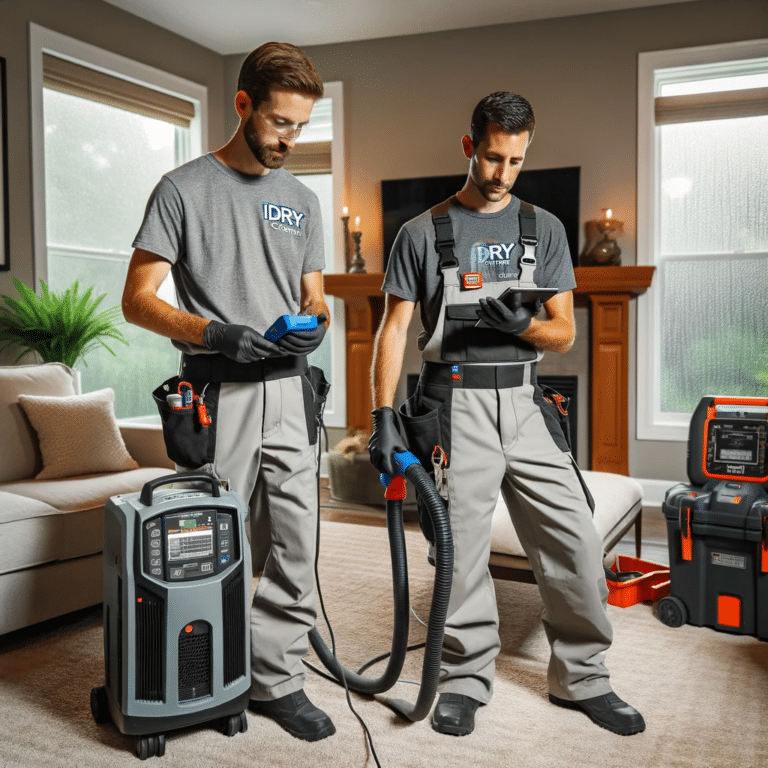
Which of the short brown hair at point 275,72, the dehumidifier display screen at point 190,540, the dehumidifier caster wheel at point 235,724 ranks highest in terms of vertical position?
the short brown hair at point 275,72

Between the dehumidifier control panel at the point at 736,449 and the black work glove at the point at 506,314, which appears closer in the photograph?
the black work glove at the point at 506,314

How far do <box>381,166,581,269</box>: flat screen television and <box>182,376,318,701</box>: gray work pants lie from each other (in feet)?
10.8

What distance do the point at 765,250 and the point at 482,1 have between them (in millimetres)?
2240

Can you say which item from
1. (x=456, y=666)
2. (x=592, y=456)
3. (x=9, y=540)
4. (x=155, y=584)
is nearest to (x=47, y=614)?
(x=9, y=540)

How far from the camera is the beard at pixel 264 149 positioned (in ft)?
5.98

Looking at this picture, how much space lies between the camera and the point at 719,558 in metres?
2.56

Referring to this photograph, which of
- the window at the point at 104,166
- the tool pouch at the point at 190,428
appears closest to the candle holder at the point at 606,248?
the window at the point at 104,166

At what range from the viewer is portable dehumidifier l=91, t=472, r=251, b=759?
1737 mm

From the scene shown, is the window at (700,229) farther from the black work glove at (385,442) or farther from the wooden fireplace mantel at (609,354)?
the black work glove at (385,442)

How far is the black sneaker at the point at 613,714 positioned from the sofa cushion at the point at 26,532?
165cm

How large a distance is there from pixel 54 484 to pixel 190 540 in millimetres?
1237

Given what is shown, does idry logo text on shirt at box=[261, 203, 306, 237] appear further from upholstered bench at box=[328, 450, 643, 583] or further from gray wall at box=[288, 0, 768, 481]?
gray wall at box=[288, 0, 768, 481]

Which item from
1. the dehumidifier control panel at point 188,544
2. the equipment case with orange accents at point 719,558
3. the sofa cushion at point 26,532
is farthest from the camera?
the equipment case with orange accents at point 719,558

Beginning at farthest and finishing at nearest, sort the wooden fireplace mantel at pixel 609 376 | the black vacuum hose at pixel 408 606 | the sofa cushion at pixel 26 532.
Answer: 1. the wooden fireplace mantel at pixel 609 376
2. the sofa cushion at pixel 26 532
3. the black vacuum hose at pixel 408 606
